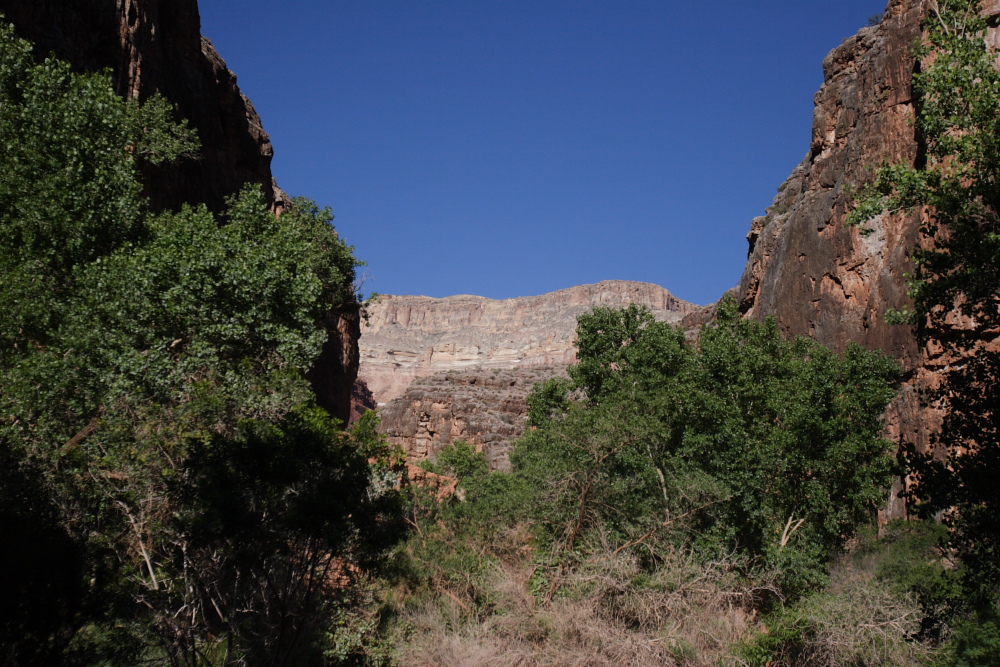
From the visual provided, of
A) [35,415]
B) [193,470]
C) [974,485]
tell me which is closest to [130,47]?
[35,415]

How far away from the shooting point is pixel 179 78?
95.8ft

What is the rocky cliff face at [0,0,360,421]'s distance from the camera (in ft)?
68.6

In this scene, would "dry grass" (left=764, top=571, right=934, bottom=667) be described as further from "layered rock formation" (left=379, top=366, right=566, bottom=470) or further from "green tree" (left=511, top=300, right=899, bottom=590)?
"layered rock formation" (left=379, top=366, right=566, bottom=470)

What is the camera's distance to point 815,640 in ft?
50.1

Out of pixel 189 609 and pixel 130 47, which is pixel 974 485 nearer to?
pixel 189 609

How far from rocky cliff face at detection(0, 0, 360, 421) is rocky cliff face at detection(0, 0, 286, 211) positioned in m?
0.03

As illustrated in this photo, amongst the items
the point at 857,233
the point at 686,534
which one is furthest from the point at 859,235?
the point at 686,534

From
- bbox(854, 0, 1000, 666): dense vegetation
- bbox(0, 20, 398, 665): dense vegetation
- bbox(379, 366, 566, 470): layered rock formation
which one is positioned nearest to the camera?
bbox(854, 0, 1000, 666): dense vegetation

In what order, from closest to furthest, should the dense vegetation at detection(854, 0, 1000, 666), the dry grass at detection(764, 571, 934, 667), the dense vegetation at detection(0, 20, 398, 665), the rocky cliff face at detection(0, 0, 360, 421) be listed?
1. the dense vegetation at detection(854, 0, 1000, 666)
2. the dense vegetation at detection(0, 20, 398, 665)
3. the dry grass at detection(764, 571, 934, 667)
4. the rocky cliff face at detection(0, 0, 360, 421)

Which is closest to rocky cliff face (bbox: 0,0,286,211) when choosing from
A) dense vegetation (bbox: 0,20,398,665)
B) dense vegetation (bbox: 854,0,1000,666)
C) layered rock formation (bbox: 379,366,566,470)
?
dense vegetation (bbox: 0,20,398,665)

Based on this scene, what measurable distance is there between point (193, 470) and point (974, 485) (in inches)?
434

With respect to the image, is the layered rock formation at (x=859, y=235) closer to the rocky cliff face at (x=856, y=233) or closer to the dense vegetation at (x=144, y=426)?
the rocky cliff face at (x=856, y=233)

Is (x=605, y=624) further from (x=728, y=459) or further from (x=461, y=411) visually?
(x=461, y=411)

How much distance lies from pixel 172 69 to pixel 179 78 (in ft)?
2.64
